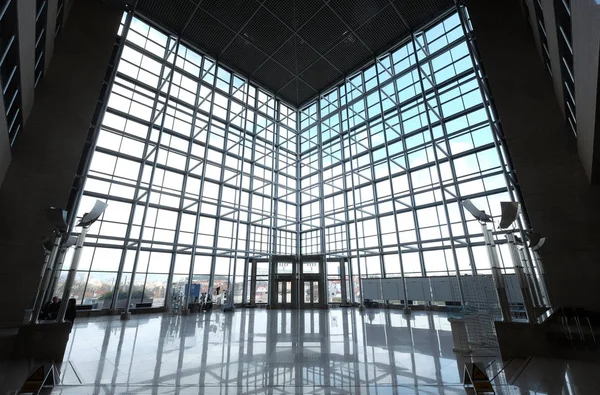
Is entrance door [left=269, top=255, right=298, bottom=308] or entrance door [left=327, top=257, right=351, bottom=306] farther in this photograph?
entrance door [left=269, top=255, right=298, bottom=308]

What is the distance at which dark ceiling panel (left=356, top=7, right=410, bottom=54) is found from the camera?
1769cm

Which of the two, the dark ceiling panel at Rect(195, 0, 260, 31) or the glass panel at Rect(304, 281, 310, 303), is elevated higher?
the dark ceiling panel at Rect(195, 0, 260, 31)

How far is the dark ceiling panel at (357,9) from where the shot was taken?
16.6 meters

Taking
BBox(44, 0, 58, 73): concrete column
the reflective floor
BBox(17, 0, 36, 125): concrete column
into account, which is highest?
BBox(44, 0, 58, 73): concrete column

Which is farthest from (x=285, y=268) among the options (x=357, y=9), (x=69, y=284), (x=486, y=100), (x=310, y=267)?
(x=357, y=9)

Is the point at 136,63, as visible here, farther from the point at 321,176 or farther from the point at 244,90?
the point at 321,176

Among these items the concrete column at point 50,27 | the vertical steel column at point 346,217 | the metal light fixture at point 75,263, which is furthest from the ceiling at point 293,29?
the metal light fixture at point 75,263

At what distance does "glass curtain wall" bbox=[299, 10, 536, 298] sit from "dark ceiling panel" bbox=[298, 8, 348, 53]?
12.5 ft

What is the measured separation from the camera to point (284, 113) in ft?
82.4

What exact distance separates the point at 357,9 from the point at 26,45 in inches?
660

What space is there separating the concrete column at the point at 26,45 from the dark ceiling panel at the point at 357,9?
1513 centimetres

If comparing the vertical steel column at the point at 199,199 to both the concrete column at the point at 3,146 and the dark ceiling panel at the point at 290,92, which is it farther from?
the concrete column at the point at 3,146

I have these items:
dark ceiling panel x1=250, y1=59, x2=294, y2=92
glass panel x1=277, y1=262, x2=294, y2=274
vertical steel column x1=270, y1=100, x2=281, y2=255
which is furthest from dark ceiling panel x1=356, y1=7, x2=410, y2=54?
glass panel x1=277, y1=262, x2=294, y2=274

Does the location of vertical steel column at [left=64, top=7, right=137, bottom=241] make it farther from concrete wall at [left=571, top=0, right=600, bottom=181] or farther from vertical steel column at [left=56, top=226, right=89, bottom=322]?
Result: concrete wall at [left=571, top=0, right=600, bottom=181]
